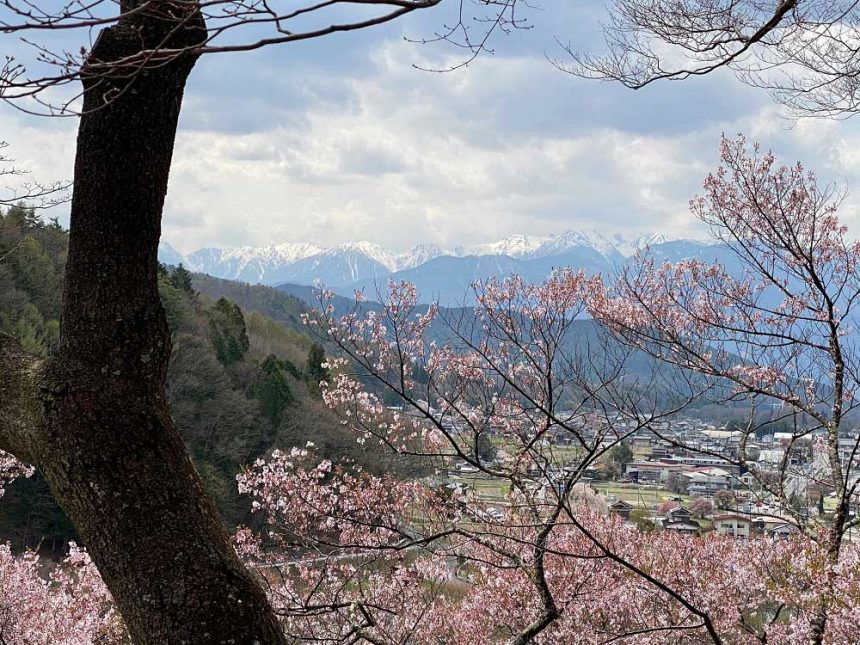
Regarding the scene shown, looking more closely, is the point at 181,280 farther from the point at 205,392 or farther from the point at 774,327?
the point at 774,327

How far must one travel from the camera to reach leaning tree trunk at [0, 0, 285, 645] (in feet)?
4.81

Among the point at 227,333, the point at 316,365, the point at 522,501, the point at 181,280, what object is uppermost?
the point at 181,280

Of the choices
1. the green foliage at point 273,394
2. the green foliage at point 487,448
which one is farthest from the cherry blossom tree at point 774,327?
the green foliage at point 273,394

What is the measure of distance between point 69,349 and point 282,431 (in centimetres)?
2566

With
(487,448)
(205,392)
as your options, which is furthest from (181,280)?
(487,448)

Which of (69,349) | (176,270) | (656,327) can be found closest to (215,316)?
(176,270)

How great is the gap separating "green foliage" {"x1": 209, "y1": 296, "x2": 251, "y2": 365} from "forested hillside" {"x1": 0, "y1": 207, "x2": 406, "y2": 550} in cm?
5

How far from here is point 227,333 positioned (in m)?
32.1

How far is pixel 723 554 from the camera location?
406 inches

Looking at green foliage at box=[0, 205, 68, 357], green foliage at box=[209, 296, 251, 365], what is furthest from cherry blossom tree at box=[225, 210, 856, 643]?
green foliage at box=[209, 296, 251, 365]

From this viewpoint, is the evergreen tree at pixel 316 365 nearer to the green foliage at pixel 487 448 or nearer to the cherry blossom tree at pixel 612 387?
the cherry blossom tree at pixel 612 387

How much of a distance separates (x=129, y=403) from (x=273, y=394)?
1070 inches

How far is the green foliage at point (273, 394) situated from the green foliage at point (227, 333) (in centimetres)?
256

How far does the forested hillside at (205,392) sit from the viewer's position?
2073cm
